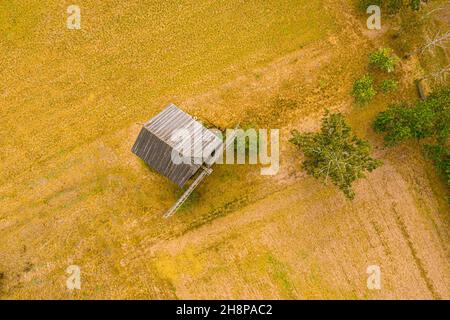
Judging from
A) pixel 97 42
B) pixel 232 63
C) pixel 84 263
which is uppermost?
pixel 97 42

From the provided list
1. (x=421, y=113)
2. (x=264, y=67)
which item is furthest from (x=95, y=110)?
(x=421, y=113)

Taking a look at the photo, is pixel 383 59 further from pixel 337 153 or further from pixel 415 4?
pixel 337 153

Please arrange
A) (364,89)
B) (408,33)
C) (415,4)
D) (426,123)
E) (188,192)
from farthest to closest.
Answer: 1. (408,33)
2. (364,89)
3. (415,4)
4. (188,192)
5. (426,123)

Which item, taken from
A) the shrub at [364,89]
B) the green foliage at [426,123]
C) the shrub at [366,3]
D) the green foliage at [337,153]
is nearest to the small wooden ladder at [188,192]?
the green foliage at [337,153]

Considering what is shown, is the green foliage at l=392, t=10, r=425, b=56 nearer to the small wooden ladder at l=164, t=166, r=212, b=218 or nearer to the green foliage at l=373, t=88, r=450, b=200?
the green foliage at l=373, t=88, r=450, b=200

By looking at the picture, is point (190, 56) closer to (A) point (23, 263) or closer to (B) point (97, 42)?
(B) point (97, 42)

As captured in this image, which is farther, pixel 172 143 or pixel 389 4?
pixel 389 4

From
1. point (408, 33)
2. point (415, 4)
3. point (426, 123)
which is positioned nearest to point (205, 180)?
point (426, 123)
